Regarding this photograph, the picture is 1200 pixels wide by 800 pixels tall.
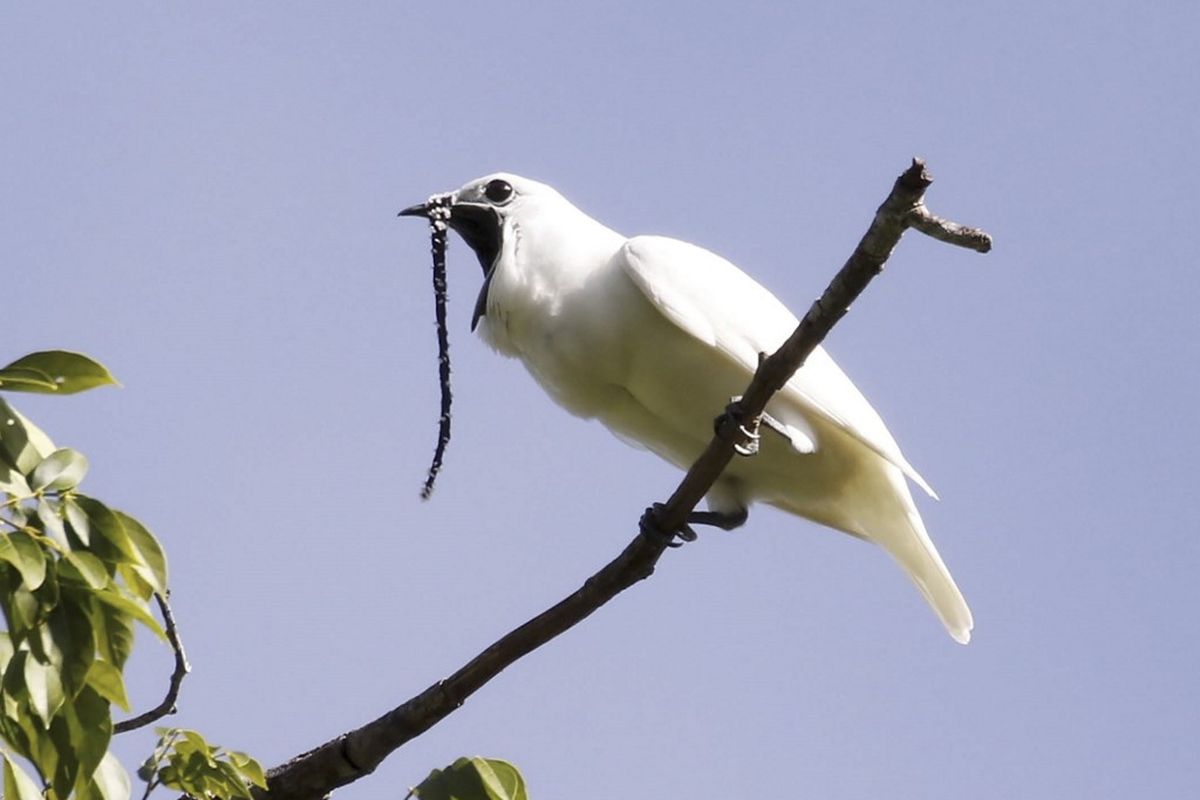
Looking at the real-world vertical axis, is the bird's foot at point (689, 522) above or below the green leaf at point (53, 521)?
above

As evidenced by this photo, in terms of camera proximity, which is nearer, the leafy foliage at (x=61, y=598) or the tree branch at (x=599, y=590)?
the leafy foliage at (x=61, y=598)

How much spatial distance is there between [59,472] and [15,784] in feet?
1.57

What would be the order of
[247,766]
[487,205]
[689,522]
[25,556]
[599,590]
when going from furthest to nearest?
[487,205], [689,522], [599,590], [247,766], [25,556]

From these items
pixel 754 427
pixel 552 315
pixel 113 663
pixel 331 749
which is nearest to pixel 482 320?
pixel 552 315

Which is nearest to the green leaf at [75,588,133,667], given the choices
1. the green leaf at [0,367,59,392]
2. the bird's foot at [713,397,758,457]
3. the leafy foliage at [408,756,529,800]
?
the green leaf at [0,367,59,392]

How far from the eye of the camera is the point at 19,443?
2408 millimetres

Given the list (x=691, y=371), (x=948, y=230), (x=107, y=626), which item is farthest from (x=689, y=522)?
(x=107, y=626)

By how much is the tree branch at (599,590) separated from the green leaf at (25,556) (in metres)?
1.16

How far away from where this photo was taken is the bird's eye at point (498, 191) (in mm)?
5320

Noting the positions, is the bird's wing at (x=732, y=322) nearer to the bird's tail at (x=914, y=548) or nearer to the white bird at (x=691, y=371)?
the white bird at (x=691, y=371)

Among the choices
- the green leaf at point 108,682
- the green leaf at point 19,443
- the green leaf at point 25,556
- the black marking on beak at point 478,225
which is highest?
the black marking on beak at point 478,225

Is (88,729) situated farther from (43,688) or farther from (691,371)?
(691,371)

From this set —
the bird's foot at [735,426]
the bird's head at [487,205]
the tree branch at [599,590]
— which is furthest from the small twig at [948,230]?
the bird's head at [487,205]

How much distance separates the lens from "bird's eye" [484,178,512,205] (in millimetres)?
5320
